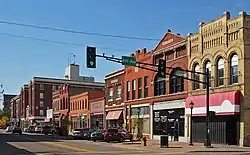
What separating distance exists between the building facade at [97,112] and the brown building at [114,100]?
74.8 inches

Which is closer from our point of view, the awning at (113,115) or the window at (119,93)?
the awning at (113,115)

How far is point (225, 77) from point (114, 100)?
3091 cm

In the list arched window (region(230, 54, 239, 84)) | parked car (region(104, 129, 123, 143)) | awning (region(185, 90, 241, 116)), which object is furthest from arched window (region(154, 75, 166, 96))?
arched window (region(230, 54, 239, 84))

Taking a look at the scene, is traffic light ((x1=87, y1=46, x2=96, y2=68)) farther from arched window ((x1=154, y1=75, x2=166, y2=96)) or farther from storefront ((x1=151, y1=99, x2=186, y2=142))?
arched window ((x1=154, y1=75, x2=166, y2=96))

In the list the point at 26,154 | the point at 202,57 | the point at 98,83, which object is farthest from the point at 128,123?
the point at 98,83

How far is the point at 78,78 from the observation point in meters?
136

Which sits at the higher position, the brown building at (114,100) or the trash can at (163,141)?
the brown building at (114,100)

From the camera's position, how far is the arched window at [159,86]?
166 feet

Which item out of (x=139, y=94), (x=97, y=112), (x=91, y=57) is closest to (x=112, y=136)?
(x=139, y=94)

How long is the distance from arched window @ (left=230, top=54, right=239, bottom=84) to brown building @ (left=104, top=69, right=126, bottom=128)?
2601 cm

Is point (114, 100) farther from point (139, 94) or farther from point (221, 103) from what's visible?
point (221, 103)

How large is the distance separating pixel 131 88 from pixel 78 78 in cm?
7707

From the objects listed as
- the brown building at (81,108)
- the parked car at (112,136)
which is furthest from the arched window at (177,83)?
the brown building at (81,108)

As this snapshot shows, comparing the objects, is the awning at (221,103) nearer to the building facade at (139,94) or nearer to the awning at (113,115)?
the building facade at (139,94)
